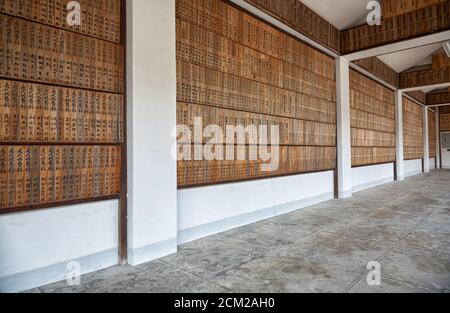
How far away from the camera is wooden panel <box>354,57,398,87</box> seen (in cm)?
747

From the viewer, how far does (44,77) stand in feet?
7.91

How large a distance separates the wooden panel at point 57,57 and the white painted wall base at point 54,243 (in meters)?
1.11

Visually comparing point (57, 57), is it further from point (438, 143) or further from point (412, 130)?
point (438, 143)

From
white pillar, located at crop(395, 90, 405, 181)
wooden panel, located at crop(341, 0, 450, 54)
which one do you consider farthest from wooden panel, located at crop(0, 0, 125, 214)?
white pillar, located at crop(395, 90, 405, 181)

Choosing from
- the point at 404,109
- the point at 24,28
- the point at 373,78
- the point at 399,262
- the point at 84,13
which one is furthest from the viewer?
the point at 404,109

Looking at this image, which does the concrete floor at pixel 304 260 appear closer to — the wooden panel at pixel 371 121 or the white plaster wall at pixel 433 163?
the wooden panel at pixel 371 121

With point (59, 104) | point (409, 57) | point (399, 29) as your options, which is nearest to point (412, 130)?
point (409, 57)

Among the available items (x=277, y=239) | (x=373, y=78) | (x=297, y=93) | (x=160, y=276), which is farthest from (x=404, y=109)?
(x=160, y=276)

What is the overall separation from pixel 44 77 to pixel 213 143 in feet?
6.49

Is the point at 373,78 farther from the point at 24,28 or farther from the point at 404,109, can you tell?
the point at 24,28

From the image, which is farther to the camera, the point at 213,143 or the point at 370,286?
the point at 213,143

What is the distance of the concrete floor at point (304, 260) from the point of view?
2359 millimetres

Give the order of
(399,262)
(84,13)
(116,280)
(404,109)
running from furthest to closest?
(404,109) < (399,262) < (84,13) < (116,280)

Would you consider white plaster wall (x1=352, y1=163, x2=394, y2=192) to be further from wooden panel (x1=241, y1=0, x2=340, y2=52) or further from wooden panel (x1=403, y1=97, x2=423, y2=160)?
wooden panel (x1=241, y1=0, x2=340, y2=52)
